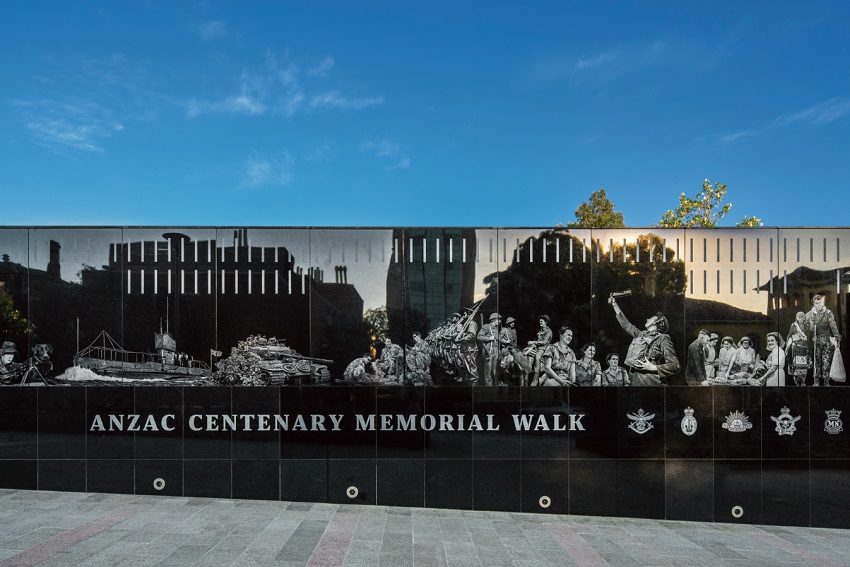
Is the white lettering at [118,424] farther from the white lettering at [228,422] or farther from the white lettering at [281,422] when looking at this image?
the white lettering at [281,422]

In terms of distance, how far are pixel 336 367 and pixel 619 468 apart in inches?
214

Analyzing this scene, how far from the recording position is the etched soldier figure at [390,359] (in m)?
9.66

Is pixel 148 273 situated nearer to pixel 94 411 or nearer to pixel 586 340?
pixel 94 411

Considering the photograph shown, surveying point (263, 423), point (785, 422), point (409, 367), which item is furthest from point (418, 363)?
point (785, 422)

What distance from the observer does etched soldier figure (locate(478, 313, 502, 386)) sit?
9.65 meters

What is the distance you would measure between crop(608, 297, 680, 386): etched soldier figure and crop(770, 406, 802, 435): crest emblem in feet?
6.50

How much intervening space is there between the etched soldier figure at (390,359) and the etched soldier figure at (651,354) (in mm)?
4090

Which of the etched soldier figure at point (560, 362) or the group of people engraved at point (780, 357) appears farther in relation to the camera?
the etched soldier figure at point (560, 362)

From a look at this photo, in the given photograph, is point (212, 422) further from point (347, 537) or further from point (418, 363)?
point (418, 363)

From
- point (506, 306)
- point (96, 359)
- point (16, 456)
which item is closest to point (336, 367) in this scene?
point (506, 306)

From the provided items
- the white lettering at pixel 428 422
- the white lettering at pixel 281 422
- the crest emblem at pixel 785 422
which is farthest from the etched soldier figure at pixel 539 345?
the white lettering at pixel 281 422

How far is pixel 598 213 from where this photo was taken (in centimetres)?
2234

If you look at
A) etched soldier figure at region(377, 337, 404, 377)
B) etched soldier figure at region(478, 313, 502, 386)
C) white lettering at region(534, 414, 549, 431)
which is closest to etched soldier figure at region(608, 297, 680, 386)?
white lettering at region(534, 414, 549, 431)

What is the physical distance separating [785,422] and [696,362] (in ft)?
6.18
